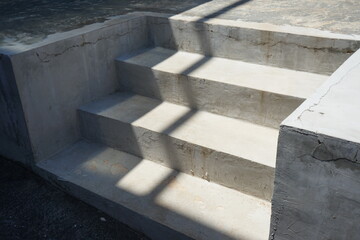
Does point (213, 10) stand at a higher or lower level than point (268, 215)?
higher

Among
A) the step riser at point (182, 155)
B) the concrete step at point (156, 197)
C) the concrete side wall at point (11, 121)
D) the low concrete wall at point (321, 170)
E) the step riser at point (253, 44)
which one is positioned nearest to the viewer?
the low concrete wall at point (321, 170)

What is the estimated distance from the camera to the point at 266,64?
9.64 ft

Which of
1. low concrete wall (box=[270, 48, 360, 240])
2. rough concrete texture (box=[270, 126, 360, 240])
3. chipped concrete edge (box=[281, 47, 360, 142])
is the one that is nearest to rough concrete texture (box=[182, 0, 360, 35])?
chipped concrete edge (box=[281, 47, 360, 142])

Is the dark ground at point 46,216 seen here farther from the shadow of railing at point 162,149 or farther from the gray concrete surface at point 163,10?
the gray concrete surface at point 163,10

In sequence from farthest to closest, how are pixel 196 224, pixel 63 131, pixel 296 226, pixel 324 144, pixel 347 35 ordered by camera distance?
pixel 63 131 → pixel 347 35 → pixel 196 224 → pixel 296 226 → pixel 324 144

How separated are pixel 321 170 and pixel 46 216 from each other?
1811 mm

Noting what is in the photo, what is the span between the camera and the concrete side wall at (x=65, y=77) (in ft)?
8.55

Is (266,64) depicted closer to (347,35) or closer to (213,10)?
(347,35)

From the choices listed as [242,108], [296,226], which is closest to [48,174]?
[242,108]

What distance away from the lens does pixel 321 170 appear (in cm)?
147

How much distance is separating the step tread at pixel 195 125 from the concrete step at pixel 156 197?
0.91ft

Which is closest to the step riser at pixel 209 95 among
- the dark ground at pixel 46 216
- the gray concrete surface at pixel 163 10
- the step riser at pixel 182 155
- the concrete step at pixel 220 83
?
the concrete step at pixel 220 83

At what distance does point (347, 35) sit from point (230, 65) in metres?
0.87

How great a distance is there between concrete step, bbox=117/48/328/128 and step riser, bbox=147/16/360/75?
0.07 metres
